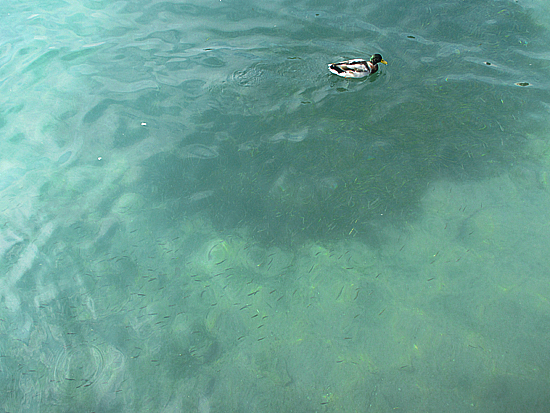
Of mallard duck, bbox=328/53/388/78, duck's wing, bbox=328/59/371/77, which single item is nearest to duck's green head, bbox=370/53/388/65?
mallard duck, bbox=328/53/388/78

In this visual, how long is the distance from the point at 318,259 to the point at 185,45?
4.29m

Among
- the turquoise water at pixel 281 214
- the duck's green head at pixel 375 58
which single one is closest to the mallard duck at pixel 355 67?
the duck's green head at pixel 375 58

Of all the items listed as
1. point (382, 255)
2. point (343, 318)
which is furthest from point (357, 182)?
point (343, 318)

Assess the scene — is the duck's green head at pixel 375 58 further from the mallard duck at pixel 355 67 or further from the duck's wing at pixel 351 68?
the duck's wing at pixel 351 68

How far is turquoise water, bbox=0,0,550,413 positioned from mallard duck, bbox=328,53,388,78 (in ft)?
0.50

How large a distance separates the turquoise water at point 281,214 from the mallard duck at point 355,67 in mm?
152

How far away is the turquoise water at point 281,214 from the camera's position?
307 centimetres

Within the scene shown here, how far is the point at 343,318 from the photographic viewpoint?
10.9ft

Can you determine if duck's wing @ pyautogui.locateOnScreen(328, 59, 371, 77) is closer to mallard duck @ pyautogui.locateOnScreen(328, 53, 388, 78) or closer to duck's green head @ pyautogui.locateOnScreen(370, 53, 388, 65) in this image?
mallard duck @ pyautogui.locateOnScreen(328, 53, 388, 78)

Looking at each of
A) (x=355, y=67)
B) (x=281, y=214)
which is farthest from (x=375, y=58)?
(x=281, y=214)

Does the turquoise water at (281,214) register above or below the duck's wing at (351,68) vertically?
below

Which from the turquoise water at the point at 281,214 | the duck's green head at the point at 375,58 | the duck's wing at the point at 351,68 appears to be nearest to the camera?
the turquoise water at the point at 281,214

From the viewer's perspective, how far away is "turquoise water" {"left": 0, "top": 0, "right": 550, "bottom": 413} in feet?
10.1

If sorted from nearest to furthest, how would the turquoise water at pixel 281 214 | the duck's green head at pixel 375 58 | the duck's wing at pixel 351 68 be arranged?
the turquoise water at pixel 281 214, the duck's wing at pixel 351 68, the duck's green head at pixel 375 58
